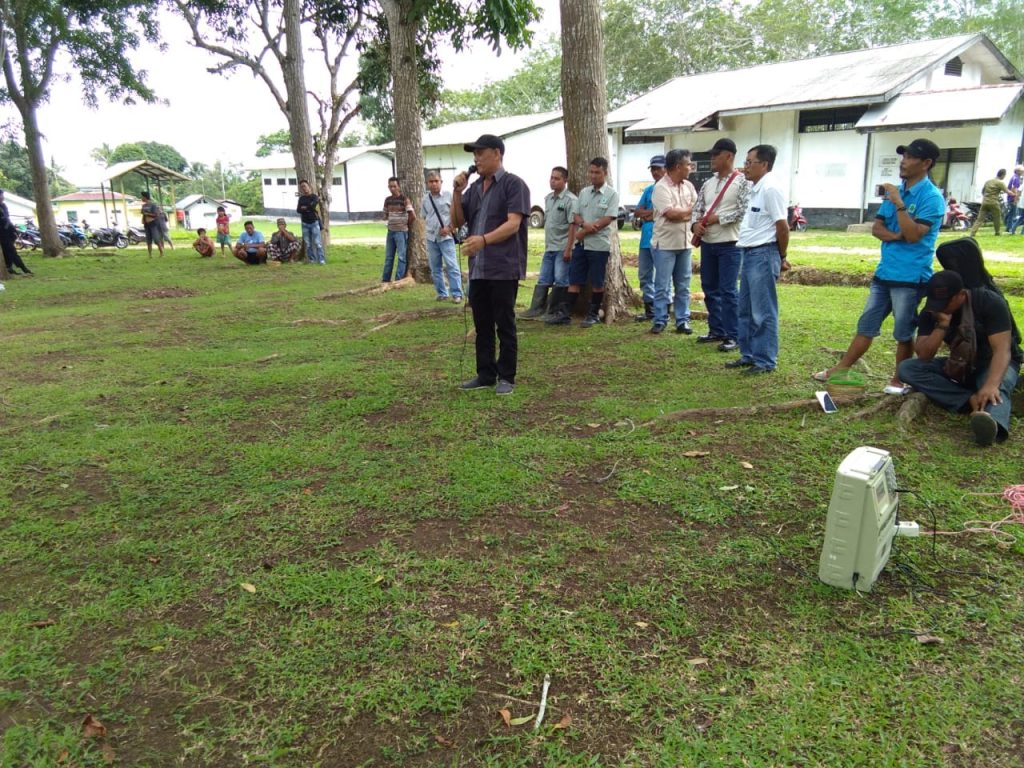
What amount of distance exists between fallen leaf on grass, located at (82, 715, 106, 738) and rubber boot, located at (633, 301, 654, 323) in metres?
6.66

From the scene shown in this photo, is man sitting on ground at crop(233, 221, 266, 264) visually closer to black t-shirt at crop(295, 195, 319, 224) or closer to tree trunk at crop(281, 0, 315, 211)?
black t-shirt at crop(295, 195, 319, 224)

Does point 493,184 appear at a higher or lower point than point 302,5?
lower

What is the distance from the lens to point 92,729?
2164 millimetres

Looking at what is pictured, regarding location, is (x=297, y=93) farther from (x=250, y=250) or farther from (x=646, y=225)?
(x=646, y=225)

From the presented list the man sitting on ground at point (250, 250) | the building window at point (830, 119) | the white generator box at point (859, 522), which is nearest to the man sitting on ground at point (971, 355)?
the white generator box at point (859, 522)

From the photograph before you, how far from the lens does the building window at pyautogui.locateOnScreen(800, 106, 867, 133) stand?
72.1 feet

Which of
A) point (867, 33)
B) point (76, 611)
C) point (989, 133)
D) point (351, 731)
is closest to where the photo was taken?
point (351, 731)

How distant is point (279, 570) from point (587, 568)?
130cm

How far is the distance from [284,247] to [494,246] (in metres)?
13.0

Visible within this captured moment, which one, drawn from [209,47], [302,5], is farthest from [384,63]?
[209,47]

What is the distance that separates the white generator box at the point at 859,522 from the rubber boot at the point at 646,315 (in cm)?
531

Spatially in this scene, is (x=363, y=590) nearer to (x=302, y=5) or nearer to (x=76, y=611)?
(x=76, y=611)

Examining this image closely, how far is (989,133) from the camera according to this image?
20.2 metres

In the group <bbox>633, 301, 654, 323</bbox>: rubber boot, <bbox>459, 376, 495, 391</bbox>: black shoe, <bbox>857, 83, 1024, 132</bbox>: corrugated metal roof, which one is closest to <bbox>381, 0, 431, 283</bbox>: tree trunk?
<bbox>633, 301, 654, 323</bbox>: rubber boot
